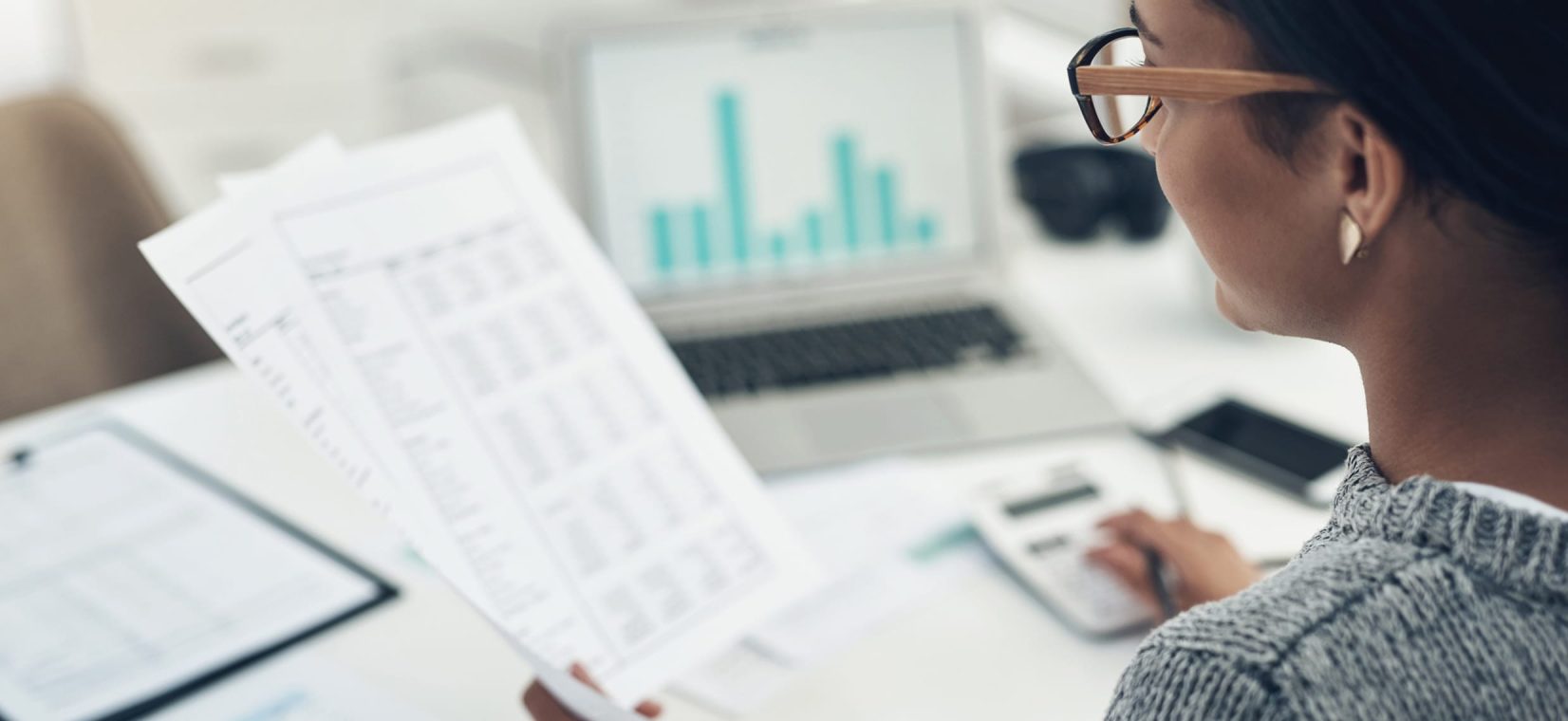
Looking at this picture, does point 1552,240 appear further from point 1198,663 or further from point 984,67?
point 984,67

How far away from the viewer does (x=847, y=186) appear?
125 centimetres

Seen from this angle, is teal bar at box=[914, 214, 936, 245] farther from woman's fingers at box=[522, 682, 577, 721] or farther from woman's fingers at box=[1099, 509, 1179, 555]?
woman's fingers at box=[522, 682, 577, 721]

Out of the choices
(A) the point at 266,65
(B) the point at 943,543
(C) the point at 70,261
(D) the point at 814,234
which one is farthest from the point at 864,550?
(A) the point at 266,65

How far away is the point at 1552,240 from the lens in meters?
0.44

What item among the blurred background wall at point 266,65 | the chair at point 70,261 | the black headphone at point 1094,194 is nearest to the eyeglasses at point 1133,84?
the black headphone at point 1094,194

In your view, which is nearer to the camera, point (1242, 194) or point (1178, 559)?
point (1242, 194)

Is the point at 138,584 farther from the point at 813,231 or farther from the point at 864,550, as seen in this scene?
the point at 813,231

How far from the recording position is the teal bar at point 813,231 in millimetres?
1244

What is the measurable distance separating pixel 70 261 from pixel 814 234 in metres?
0.71

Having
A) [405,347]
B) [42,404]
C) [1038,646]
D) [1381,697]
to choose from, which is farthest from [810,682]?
[42,404]

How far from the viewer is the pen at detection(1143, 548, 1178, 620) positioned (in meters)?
0.80

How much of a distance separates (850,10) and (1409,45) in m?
0.86

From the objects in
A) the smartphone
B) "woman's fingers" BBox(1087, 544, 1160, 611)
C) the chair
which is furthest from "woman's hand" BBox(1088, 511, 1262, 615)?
the chair

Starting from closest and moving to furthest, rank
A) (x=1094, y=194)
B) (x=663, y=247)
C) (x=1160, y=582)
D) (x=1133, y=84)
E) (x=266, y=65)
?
(x=1133, y=84)
(x=1160, y=582)
(x=663, y=247)
(x=1094, y=194)
(x=266, y=65)
